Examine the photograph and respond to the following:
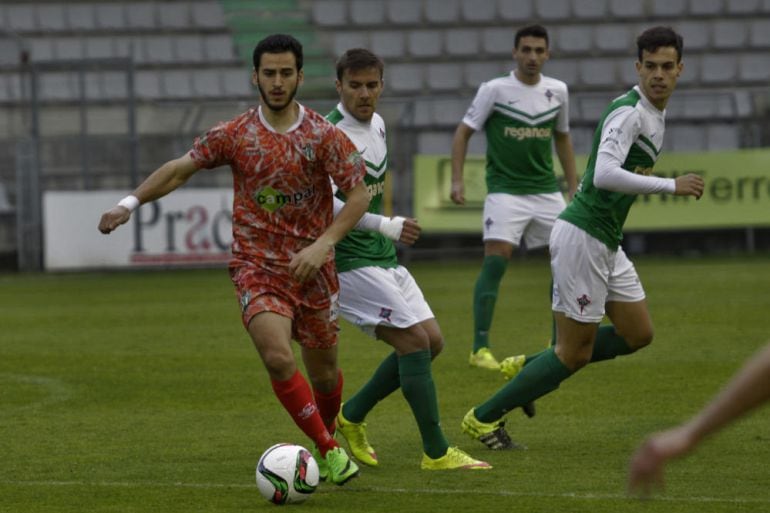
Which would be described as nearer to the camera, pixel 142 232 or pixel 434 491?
pixel 434 491

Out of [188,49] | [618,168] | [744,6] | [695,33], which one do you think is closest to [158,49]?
[188,49]

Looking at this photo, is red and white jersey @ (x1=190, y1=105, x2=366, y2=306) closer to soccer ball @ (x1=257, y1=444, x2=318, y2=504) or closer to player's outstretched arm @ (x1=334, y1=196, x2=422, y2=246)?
player's outstretched arm @ (x1=334, y1=196, x2=422, y2=246)

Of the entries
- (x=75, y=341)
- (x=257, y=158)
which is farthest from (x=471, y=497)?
(x=75, y=341)

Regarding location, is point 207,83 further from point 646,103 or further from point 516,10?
point 646,103

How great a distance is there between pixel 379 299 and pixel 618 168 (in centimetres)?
122

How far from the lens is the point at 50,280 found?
66.0 feet

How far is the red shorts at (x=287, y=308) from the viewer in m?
6.30

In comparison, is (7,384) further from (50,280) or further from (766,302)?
(50,280)

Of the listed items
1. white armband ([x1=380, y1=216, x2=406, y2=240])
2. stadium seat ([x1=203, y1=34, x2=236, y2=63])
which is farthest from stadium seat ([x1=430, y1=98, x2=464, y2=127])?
white armband ([x1=380, y1=216, x2=406, y2=240])

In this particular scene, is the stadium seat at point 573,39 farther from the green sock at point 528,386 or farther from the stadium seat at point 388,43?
the green sock at point 528,386

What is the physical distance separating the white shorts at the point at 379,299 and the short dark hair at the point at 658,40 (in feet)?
5.04

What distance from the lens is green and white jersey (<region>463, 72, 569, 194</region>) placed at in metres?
11.0

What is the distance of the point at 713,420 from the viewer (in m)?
3.11

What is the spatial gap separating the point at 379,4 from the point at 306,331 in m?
20.3
